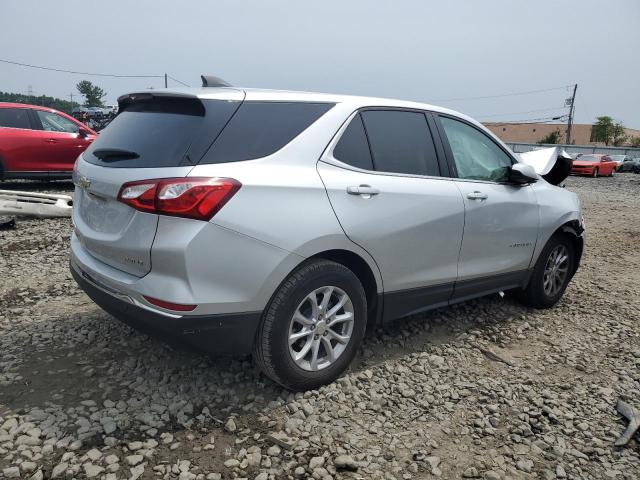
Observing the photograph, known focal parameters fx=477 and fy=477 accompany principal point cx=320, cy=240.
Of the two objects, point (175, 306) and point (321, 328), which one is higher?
point (175, 306)

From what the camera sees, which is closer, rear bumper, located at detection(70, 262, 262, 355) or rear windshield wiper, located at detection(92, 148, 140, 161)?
rear bumper, located at detection(70, 262, 262, 355)

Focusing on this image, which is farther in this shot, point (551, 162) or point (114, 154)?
point (551, 162)

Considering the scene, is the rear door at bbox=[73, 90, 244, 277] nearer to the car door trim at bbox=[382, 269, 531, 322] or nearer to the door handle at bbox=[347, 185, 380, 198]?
the door handle at bbox=[347, 185, 380, 198]

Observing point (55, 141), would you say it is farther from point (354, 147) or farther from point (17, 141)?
point (354, 147)

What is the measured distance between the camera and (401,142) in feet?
10.6

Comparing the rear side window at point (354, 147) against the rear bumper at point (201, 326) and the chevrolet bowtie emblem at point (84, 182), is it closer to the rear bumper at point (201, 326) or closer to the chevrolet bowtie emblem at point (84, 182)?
the rear bumper at point (201, 326)

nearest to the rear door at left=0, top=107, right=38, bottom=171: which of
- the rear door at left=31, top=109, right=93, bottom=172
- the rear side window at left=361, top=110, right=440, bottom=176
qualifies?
the rear door at left=31, top=109, right=93, bottom=172

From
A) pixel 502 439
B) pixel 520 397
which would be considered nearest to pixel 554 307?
pixel 520 397

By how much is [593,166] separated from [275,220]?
1167 inches

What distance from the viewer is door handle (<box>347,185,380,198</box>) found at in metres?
2.76

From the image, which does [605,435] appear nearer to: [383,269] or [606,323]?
[383,269]

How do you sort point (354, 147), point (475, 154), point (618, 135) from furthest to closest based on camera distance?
1. point (618, 135)
2. point (475, 154)
3. point (354, 147)

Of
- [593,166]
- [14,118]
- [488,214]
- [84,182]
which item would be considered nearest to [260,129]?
[84,182]

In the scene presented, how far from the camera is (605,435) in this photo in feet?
8.71
